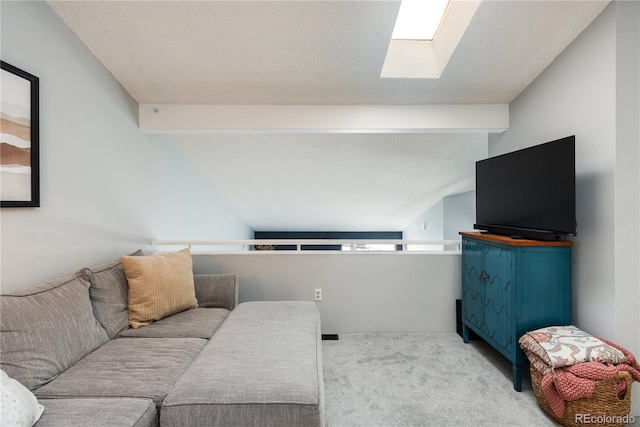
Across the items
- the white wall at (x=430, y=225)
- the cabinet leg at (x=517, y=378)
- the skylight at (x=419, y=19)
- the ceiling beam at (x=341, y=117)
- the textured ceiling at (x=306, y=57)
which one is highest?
the skylight at (x=419, y=19)

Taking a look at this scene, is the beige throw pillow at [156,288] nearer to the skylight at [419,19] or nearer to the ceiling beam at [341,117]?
the ceiling beam at [341,117]

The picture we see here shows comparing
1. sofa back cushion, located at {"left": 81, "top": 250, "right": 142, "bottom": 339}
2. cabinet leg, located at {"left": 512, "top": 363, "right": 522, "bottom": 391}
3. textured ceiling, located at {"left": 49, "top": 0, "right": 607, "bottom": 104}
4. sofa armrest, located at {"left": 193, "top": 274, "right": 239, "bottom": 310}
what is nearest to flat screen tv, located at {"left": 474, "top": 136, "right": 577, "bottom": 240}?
textured ceiling, located at {"left": 49, "top": 0, "right": 607, "bottom": 104}

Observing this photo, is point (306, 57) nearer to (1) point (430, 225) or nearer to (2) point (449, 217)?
(2) point (449, 217)

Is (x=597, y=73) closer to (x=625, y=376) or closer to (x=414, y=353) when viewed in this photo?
(x=625, y=376)

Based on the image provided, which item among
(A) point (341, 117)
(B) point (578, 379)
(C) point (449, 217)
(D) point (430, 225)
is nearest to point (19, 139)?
(A) point (341, 117)

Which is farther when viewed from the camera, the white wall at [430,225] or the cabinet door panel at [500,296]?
the white wall at [430,225]

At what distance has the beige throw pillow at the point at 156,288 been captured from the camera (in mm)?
2092

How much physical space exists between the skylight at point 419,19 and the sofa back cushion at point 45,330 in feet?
8.60

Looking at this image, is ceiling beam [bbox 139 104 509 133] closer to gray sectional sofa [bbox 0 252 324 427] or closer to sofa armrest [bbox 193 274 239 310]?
sofa armrest [bbox 193 274 239 310]

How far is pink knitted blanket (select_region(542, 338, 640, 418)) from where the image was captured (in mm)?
1574

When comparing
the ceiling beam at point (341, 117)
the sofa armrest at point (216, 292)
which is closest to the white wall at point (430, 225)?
the ceiling beam at point (341, 117)

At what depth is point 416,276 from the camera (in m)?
2.99

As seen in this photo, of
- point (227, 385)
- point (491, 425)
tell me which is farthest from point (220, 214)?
point (491, 425)

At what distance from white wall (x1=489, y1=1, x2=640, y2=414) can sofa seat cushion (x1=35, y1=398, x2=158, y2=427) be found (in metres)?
2.40
